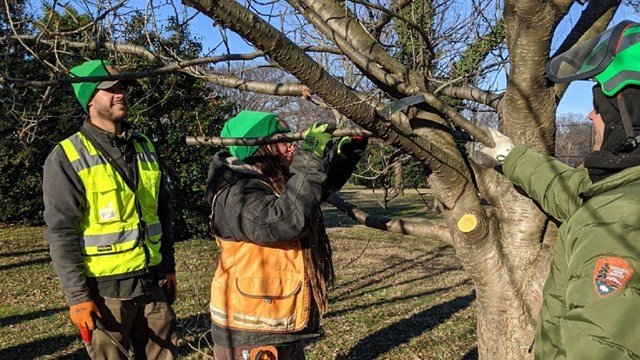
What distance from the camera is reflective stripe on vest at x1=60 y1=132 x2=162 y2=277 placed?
246 centimetres

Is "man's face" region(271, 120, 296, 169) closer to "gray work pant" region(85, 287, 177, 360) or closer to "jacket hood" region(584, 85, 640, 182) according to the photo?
"gray work pant" region(85, 287, 177, 360)

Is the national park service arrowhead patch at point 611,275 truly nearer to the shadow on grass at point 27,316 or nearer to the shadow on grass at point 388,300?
the shadow on grass at point 388,300

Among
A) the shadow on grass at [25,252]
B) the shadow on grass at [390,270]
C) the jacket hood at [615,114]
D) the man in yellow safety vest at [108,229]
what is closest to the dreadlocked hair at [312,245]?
the man in yellow safety vest at [108,229]

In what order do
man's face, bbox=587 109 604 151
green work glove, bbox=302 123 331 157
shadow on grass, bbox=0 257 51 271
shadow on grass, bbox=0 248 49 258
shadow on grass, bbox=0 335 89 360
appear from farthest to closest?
shadow on grass, bbox=0 248 49 258
shadow on grass, bbox=0 257 51 271
shadow on grass, bbox=0 335 89 360
green work glove, bbox=302 123 331 157
man's face, bbox=587 109 604 151

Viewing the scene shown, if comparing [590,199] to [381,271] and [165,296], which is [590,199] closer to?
[165,296]

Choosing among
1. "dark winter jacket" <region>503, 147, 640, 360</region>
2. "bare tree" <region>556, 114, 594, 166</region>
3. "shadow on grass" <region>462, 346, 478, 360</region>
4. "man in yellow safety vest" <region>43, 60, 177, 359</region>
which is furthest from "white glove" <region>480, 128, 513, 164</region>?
"bare tree" <region>556, 114, 594, 166</region>

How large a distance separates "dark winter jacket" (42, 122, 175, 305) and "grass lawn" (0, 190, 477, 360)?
39 cm

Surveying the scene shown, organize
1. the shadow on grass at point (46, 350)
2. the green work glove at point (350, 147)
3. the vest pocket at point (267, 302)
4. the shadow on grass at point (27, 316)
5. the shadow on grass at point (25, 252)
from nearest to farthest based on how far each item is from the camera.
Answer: the vest pocket at point (267, 302), the green work glove at point (350, 147), the shadow on grass at point (46, 350), the shadow on grass at point (27, 316), the shadow on grass at point (25, 252)

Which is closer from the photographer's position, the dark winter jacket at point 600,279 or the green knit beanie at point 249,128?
the dark winter jacket at point 600,279

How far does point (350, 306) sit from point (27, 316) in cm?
369

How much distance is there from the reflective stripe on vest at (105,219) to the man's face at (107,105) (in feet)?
0.50

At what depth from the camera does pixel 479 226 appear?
6.35ft

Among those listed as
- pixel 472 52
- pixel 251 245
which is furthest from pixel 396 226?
pixel 472 52

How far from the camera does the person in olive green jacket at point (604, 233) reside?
3.37ft
